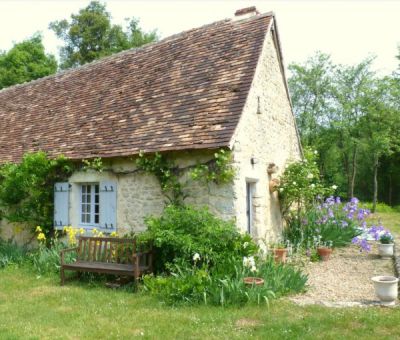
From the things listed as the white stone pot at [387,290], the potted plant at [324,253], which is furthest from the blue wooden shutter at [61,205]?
the white stone pot at [387,290]

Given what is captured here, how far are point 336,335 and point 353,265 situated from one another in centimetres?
461

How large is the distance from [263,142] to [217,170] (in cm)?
220

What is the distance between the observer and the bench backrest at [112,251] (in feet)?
23.8

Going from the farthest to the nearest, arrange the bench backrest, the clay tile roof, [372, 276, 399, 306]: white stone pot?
the clay tile roof → the bench backrest → [372, 276, 399, 306]: white stone pot

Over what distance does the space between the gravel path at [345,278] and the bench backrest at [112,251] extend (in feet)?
9.73

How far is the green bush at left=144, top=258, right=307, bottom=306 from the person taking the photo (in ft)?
19.2

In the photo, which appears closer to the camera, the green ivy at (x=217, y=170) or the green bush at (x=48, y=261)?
the green ivy at (x=217, y=170)

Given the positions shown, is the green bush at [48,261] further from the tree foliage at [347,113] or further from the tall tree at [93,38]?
the tall tree at [93,38]

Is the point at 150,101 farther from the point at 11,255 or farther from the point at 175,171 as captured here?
the point at 11,255

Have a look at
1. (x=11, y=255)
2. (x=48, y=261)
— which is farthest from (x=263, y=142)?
(x=11, y=255)

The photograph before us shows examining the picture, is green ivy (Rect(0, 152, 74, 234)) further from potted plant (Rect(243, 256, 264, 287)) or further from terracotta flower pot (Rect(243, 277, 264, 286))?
terracotta flower pot (Rect(243, 277, 264, 286))

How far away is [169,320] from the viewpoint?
5.27 metres

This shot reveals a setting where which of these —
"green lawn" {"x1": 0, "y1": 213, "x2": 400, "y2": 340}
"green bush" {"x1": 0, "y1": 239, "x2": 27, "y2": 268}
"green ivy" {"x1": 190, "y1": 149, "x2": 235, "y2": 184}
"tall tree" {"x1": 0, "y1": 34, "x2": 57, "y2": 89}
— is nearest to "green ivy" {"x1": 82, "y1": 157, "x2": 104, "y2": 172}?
"green ivy" {"x1": 190, "y1": 149, "x2": 235, "y2": 184}

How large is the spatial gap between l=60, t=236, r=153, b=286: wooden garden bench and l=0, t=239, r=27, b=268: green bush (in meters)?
2.09
